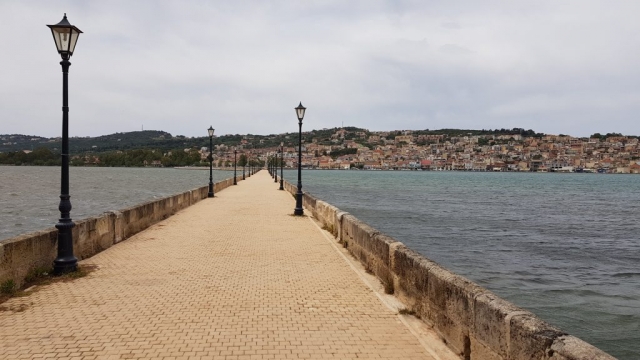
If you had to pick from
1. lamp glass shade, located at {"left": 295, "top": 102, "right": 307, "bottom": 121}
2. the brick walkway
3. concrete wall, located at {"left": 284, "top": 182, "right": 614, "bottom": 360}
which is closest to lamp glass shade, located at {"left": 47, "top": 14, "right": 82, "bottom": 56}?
the brick walkway

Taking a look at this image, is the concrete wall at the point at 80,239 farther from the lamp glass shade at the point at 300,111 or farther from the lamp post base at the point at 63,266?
the lamp glass shade at the point at 300,111

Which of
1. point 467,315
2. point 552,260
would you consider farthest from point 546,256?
point 467,315

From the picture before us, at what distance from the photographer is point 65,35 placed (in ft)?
27.7

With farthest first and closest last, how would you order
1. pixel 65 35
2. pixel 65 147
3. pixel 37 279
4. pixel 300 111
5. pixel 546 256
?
pixel 546 256 → pixel 300 111 → pixel 65 147 → pixel 65 35 → pixel 37 279

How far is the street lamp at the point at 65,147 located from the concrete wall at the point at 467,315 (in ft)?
16.8


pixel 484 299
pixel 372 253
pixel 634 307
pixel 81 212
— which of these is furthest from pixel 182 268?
pixel 81 212

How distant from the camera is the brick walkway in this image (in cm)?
517

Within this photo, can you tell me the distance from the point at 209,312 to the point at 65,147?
167 inches

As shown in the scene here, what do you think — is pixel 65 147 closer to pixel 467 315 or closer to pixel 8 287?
pixel 8 287

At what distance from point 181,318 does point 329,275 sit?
3.23 meters

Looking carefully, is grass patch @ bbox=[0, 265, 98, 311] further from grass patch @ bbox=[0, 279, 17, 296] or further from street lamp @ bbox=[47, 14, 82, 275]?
street lamp @ bbox=[47, 14, 82, 275]

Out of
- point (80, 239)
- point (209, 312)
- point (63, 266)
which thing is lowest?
point (209, 312)

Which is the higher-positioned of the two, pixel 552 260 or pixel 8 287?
pixel 8 287

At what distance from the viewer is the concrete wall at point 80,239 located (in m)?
7.32
